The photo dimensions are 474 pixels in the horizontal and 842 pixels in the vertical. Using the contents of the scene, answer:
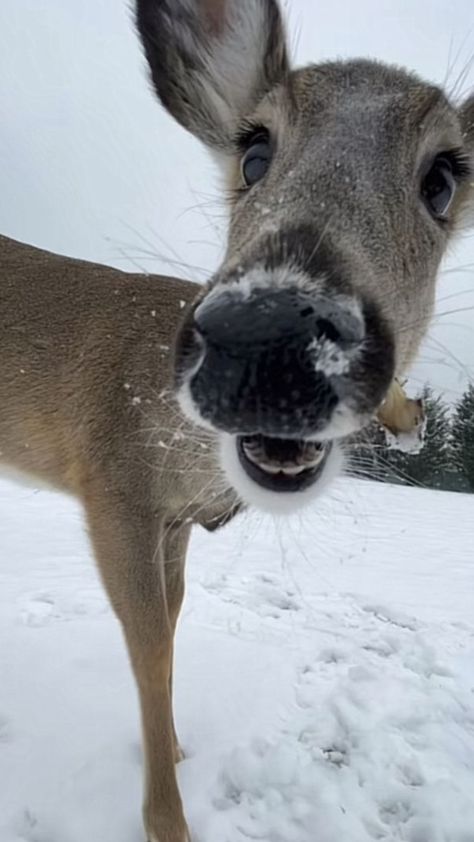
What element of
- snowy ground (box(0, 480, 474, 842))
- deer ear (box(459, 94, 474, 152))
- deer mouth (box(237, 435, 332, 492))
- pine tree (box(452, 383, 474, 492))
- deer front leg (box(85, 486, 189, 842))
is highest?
deer ear (box(459, 94, 474, 152))

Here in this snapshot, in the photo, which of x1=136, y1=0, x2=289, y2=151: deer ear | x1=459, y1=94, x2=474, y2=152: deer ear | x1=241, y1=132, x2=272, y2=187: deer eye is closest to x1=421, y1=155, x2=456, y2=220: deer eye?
x1=459, y1=94, x2=474, y2=152: deer ear

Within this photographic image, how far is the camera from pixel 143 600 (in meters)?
3.10

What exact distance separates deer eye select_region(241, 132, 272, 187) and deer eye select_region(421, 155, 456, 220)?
21.8 inches

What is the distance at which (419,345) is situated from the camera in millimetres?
2914

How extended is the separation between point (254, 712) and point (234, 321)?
2.77 m

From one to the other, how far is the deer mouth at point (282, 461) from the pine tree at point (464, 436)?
69.7 inches

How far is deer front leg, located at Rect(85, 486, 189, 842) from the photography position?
10.00ft

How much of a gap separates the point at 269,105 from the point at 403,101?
19.8 inches

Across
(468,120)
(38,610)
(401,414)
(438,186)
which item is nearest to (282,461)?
(401,414)

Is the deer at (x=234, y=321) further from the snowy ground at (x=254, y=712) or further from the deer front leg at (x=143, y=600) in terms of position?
the snowy ground at (x=254, y=712)

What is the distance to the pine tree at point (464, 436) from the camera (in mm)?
6149

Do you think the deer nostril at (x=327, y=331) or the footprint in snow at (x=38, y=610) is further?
the footprint in snow at (x=38, y=610)

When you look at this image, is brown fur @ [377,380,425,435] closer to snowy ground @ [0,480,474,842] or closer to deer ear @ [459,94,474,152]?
snowy ground @ [0,480,474,842]

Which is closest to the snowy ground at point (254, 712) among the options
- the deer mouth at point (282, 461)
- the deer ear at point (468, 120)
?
the deer mouth at point (282, 461)
